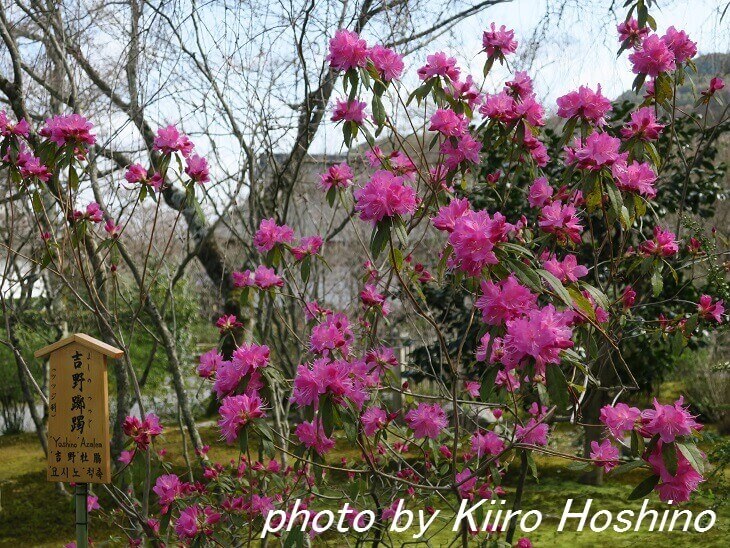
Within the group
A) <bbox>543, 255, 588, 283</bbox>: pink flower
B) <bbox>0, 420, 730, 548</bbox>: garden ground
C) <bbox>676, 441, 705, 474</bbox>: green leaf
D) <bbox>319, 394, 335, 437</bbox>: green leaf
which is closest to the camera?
<bbox>676, 441, 705, 474</bbox>: green leaf

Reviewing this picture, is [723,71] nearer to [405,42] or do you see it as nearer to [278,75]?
[405,42]

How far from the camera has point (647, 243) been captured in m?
2.36

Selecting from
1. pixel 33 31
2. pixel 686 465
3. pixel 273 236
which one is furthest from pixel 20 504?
pixel 686 465

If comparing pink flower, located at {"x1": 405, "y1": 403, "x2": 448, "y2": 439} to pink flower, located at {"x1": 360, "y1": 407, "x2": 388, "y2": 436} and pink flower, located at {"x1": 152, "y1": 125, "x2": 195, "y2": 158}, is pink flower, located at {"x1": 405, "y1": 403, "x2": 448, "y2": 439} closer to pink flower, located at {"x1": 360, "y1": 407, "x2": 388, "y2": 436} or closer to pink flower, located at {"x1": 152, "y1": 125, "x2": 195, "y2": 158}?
pink flower, located at {"x1": 360, "y1": 407, "x2": 388, "y2": 436}

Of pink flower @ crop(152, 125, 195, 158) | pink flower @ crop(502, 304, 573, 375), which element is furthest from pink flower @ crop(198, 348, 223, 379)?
pink flower @ crop(502, 304, 573, 375)

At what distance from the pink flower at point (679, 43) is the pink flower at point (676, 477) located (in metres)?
1.47

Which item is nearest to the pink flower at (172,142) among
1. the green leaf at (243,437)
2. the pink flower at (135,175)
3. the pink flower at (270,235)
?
the pink flower at (135,175)

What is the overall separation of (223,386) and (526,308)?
79cm

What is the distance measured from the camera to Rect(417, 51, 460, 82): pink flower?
91.7 inches

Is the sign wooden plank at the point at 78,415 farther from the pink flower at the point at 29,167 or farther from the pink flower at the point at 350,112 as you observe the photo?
the pink flower at the point at 350,112

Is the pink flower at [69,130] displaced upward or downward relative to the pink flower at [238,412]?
upward

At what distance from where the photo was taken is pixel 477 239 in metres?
1.44

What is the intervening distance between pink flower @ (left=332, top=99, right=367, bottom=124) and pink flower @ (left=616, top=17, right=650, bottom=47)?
1.02 meters

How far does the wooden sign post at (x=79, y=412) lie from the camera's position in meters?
2.45
